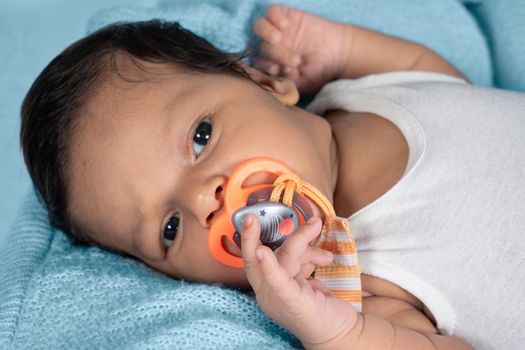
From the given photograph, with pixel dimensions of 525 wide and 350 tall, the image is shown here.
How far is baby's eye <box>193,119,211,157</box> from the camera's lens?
Answer: 1.12 meters

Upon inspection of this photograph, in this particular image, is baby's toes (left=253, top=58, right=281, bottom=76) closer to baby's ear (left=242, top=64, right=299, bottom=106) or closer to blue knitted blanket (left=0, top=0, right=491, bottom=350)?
baby's ear (left=242, top=64, right=299, bottom=106)

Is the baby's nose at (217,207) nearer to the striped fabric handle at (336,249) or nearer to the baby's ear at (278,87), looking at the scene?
the striped fabric handle at (336,249)

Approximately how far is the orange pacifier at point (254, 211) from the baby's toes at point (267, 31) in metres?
0.54

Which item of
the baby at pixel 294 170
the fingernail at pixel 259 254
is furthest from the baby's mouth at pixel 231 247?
the fingernail at pixel 259 254

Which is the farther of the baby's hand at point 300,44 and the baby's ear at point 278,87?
the baby's hand at point 300,44

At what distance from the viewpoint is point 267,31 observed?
1.55 m

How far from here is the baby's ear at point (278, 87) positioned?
4.29ft

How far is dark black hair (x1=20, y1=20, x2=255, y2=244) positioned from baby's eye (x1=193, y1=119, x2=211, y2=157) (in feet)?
0.50

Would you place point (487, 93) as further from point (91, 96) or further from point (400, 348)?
point (91, 96)

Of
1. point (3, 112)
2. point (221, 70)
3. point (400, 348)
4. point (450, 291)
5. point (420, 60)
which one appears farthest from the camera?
point (3, 112)

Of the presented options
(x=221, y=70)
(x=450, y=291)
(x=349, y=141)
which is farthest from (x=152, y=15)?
(x=450, y=291)

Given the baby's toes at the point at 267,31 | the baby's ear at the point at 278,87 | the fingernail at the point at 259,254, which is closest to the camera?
the fingernail at the point at 259,254

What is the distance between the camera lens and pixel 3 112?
6.67ft

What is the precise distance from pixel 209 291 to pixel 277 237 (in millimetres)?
150
